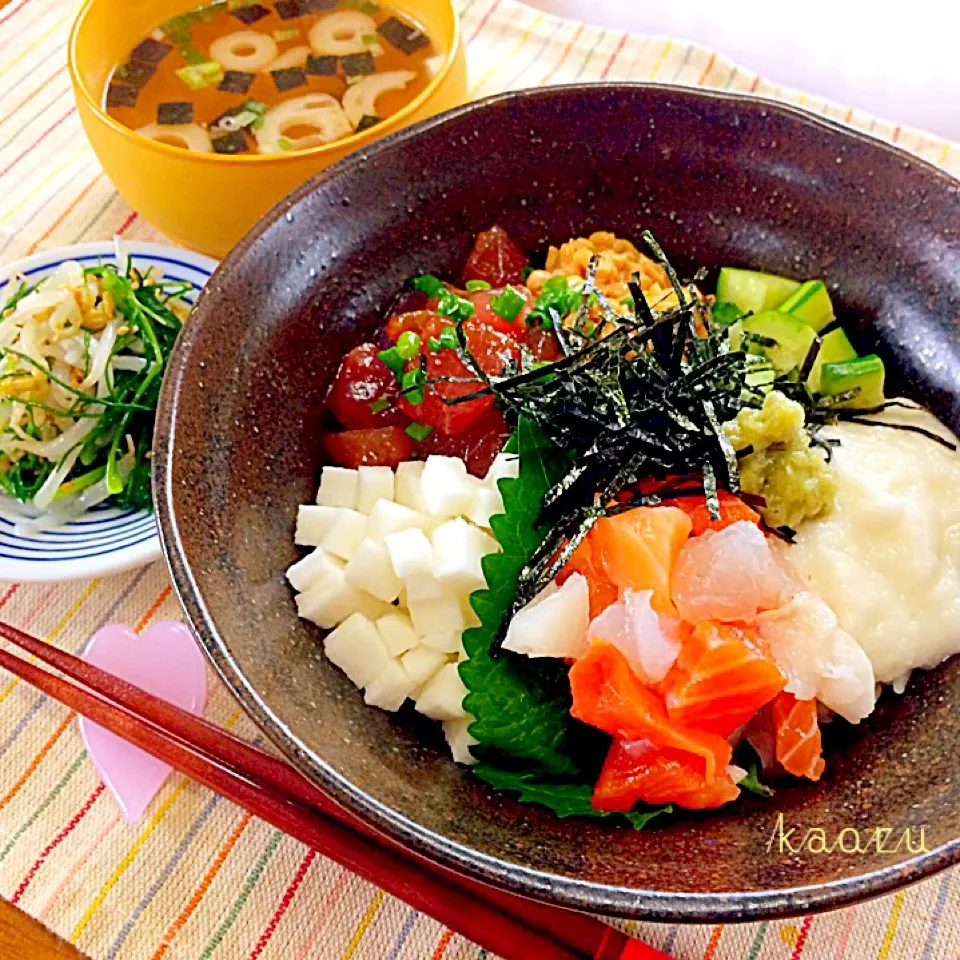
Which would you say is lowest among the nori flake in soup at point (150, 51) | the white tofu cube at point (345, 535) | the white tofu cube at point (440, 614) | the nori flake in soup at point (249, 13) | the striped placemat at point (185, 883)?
the striped placemat at point (185, 883)

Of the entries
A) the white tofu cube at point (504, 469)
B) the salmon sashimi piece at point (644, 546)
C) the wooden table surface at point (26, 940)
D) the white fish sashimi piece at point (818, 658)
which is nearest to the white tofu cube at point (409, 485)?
the white tofu cube at point (504, 469)

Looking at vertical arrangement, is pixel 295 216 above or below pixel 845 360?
above

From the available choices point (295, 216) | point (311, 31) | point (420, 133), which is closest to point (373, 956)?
point (295, 216)

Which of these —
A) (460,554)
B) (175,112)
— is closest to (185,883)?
(460,554)

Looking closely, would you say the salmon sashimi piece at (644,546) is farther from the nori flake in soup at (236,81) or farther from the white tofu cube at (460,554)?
the nori flake in soup at (236,81)

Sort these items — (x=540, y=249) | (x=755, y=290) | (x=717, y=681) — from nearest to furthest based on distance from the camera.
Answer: (x=717, y=681) → (x=755, y=290) → (x=540, y=249)

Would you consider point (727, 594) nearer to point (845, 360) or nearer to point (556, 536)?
point (556, 536)

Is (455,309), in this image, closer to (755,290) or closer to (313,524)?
(313,524)
